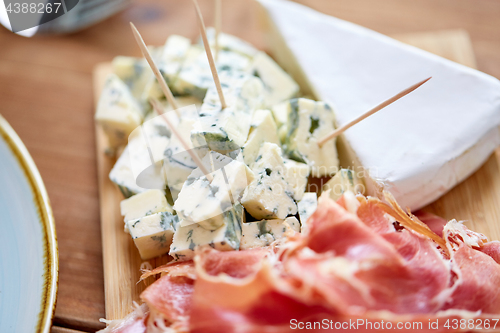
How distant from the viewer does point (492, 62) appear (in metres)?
1.76

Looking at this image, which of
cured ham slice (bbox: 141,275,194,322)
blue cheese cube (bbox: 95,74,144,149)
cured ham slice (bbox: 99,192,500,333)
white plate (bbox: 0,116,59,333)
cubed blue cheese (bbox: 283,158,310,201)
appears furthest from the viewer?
blue cheese cube (bbox: 95,74,144,149)

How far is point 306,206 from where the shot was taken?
1.26 meters

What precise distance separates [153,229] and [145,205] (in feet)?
0.38

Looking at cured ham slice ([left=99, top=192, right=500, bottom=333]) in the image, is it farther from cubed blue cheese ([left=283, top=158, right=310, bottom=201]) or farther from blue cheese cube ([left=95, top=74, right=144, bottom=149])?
blue cheese cube ([left=95, top=74, right=144, bottom=149])

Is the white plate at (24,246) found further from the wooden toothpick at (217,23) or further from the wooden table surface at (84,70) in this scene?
the wooden toothpick at (217,23)

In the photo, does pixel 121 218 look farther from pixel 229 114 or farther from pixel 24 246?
pixel 229 114

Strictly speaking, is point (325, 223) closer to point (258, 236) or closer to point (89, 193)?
point (258, 236)

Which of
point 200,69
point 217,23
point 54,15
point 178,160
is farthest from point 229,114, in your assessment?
point 54,15

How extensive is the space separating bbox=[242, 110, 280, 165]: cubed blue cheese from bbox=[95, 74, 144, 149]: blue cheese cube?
20.5 inches

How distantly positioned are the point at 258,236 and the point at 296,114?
0.50 meters

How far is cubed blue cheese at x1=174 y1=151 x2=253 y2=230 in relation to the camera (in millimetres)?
1071

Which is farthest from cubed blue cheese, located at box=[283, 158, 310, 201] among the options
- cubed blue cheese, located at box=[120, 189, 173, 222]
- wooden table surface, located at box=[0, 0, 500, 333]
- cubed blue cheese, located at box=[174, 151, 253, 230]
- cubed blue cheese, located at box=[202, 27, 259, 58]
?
wooden table surface, located at box=[0, 0, 500, 333]

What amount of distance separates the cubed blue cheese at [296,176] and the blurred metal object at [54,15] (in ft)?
4.37

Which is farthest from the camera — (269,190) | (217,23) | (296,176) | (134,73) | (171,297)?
(134,73)
